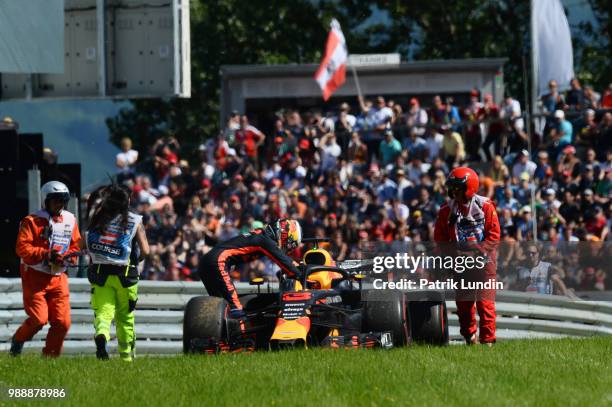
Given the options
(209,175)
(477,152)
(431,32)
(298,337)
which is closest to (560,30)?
(477,152)

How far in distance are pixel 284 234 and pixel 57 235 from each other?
7.92 feet

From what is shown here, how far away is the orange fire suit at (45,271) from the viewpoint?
13.5 m

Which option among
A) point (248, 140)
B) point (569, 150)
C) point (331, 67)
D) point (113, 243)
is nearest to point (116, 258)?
point (113, 243)

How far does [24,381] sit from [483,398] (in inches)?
135

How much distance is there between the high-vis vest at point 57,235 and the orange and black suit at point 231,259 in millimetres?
1597

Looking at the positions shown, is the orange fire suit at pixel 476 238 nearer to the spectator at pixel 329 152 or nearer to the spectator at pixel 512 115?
the spectator at pixel 512 115

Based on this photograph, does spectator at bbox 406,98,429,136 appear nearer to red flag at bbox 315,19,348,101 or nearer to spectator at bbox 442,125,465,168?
spectator at bbox 442,125,465,168

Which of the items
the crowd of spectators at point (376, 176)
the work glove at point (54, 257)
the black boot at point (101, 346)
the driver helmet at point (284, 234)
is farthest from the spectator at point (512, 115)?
the black boot at point (101, 346)

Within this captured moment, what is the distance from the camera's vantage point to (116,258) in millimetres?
13125

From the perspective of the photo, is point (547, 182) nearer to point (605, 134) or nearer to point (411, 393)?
point (605, 134)

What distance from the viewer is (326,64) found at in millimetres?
28922

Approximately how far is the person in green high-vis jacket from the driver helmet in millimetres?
1952

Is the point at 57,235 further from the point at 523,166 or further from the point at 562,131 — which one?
the point at 562,131

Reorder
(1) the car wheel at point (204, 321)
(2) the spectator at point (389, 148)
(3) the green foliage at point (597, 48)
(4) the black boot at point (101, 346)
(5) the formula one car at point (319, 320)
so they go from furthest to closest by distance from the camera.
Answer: (3) the green foliage at point (597, 48) → (2) the spectator at point (389, 148) → (1) the car wheel at point (204, 321) → (5) the formula one car at point (319, 320) → (4) the black boot at point (101, 346)
